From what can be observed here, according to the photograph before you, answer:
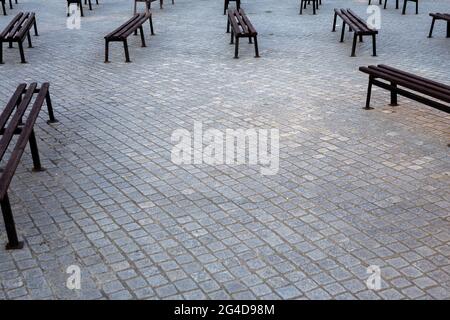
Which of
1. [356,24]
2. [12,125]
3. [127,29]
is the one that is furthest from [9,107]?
[356,24]

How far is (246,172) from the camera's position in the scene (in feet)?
17.9

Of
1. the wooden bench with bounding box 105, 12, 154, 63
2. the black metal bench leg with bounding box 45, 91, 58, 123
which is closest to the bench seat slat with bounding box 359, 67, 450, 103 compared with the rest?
the black metal bench leg with bounding box 45, 91, 58, 123

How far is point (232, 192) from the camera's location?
5070 mm

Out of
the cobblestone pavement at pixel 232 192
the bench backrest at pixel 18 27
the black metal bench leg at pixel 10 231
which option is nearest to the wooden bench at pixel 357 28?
the cobblestone pavement at pixel 232 192

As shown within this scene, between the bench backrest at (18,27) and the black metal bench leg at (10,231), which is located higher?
the bench backrest at (18,27)

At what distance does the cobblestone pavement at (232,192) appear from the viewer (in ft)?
12.5

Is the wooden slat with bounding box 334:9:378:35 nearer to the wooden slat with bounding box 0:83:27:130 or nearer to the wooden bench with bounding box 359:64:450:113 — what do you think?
the wooden bench with bounding box 359:64:450:113

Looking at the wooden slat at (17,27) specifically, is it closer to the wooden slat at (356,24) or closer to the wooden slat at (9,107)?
the wooden slat at (9,107)

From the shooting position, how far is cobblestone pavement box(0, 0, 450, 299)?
380 centimetres

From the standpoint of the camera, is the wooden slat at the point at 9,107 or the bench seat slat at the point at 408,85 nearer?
the wooden slat at the point at 9,107

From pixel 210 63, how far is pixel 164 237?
249 inches

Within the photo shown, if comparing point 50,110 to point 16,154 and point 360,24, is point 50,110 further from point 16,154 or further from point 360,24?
point 360,24
